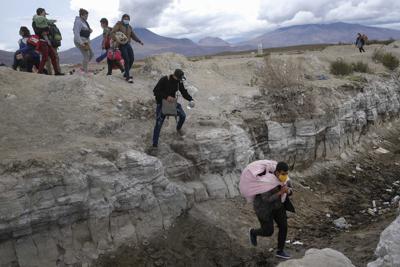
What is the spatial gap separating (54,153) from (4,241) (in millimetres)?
1749

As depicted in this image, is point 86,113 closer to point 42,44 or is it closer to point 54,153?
point 54,153

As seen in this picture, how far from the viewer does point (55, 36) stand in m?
12.4

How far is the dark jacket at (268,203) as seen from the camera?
730 centimetres

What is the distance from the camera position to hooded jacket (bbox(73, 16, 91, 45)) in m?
12.2

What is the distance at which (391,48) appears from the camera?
28000 millimetres

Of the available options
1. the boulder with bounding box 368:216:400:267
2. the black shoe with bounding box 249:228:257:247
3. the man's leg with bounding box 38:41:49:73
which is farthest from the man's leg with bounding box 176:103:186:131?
the boulder with bounding box 368:216:400:267

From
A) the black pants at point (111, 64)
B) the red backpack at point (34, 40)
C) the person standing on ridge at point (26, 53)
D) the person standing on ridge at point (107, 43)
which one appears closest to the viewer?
the red backpack at point (34, 40)

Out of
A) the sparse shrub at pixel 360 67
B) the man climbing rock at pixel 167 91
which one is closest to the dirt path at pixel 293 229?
the man climbing rock at pixel 167 91

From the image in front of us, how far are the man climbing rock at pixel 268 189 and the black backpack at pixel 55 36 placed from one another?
7.50 m

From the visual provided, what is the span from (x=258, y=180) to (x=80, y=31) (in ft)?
23.8

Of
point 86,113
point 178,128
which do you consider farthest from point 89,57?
point 178,128

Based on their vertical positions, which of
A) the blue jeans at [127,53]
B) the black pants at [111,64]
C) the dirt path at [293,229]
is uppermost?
the blue jeans at [127,53]

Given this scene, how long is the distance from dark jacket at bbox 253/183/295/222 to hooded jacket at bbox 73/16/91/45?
7.21 m

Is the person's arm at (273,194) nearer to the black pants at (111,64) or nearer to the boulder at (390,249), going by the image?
the boulder at (390,249)
